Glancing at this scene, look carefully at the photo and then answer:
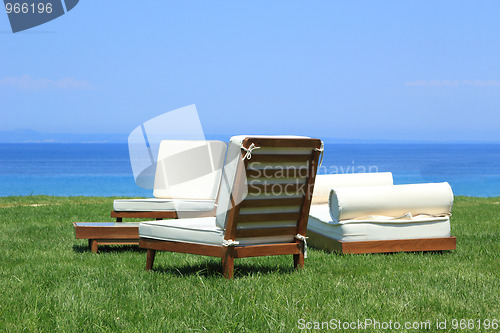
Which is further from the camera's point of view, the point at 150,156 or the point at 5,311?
the point at 150,156

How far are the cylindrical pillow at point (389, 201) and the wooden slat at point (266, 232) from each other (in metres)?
1.13

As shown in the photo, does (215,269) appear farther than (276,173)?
Yes

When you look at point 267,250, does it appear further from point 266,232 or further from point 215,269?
point 215,269

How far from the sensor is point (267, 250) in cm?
474

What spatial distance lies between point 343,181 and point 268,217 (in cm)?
326

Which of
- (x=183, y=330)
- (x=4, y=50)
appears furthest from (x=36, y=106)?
(x=183, y=330)

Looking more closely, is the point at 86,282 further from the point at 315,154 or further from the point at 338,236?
the point at 338,236

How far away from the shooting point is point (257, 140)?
435 cm

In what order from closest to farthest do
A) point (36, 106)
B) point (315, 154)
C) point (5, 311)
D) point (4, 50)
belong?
point (5, 311), point (315, 154), point (4, 50), point (36, 106)

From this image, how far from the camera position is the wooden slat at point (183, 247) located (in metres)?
4.59

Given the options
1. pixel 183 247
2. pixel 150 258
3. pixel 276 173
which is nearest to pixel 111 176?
pixel 150 258

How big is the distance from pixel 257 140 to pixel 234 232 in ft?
2.67

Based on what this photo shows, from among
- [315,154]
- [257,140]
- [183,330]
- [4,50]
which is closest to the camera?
[183,330]

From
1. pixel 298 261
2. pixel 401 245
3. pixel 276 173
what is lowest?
pixel 401 245
